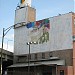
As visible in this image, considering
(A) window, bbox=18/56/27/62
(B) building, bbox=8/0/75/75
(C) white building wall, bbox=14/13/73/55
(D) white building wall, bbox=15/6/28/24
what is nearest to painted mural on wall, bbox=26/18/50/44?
(B) building, bbox=8/0/75/75

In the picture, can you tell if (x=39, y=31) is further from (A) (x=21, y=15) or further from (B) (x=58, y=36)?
(A) (x=21, y=15)

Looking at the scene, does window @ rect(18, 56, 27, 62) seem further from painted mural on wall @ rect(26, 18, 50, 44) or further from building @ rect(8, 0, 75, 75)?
painted mural on wall @ rect(26, 18, 50, 44)

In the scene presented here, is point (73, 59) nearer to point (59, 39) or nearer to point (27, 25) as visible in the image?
point (59, 39)

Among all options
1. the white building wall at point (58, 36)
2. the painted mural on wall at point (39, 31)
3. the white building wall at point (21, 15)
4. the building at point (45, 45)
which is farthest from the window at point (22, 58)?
the white building wall at point (21, 15)

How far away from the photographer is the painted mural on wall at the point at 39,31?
82.2m

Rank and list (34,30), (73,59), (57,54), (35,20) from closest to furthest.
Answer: (73,59) → (57,54) → (34,30) → (35,20)

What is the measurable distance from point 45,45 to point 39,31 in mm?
5735

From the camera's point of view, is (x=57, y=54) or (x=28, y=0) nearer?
(x=57, y=54)

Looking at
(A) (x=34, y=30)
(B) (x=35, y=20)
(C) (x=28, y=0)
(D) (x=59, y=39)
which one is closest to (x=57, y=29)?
(D) (x=59, y=39)

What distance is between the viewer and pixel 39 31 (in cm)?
8456

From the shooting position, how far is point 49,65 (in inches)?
2876

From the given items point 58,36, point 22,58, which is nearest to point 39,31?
point 58,36

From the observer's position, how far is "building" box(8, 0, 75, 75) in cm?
7381

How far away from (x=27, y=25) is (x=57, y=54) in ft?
58.4
